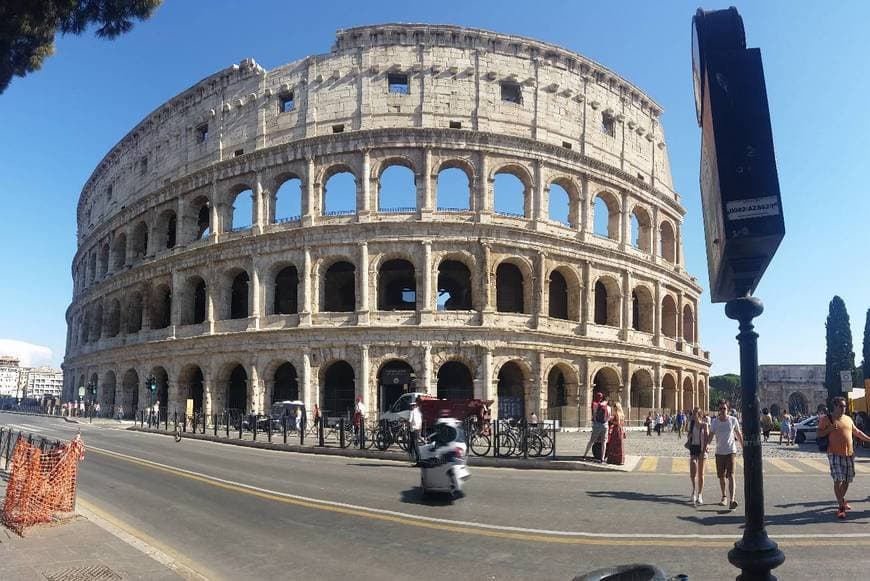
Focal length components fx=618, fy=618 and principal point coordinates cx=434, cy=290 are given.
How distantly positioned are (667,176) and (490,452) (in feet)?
103

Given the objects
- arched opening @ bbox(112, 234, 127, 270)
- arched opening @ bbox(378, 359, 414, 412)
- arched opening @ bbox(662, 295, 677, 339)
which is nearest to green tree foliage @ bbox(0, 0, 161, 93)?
arched opening @ bbox(378, 359, 414, 412)

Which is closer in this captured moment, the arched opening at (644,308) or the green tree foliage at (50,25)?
the green tree foliage at (50,25)

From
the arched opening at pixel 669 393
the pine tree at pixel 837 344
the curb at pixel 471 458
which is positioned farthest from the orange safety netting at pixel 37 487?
the pine tree at pixel 837 344

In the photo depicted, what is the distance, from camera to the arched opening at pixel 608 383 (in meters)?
36.1

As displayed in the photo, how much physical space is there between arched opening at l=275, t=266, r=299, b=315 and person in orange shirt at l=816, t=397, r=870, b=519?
31.3 m

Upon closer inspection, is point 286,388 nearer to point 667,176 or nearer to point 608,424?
point 608,424

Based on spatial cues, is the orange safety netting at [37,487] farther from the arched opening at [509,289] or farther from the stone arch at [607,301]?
the stone arch at [607,301]

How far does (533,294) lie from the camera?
3312 cm

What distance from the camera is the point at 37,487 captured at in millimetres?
8836

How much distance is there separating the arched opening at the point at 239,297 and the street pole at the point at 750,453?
123 ft

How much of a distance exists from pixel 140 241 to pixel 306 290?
766 inches

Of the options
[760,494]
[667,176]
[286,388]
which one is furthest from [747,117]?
[667,176]

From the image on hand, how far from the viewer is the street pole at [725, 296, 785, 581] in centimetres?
307

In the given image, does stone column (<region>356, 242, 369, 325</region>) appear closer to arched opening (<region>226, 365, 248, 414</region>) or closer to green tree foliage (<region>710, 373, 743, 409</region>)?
arched opening (<region>226, 365, 248, 414</region>)
